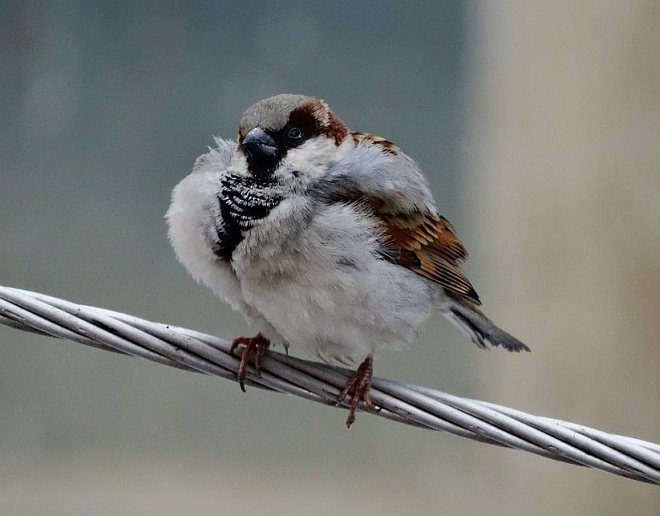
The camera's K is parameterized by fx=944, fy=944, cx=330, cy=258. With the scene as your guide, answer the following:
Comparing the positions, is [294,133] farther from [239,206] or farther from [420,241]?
[420,241]

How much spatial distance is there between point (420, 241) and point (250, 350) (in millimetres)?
403

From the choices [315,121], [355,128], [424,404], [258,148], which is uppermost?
[355,128]

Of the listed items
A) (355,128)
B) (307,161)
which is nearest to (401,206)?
(307,161)

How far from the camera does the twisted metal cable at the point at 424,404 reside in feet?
3.83

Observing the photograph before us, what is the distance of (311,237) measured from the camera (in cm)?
152

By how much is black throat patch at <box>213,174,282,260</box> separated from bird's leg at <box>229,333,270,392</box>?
14cm

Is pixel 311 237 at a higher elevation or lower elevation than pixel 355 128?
lower

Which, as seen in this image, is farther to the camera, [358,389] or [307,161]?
[307,161]

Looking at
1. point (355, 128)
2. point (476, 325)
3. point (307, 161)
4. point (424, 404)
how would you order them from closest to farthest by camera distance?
point (424, 404)
point (307, 161)
point (476, 325)
point (355, 128)

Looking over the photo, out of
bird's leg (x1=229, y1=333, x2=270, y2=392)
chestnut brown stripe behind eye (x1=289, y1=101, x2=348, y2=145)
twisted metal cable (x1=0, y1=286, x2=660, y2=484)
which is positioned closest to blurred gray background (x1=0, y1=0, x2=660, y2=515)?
chestnut brown stripe behind eye (x1=289, y1=101, x2=348, y2=145)

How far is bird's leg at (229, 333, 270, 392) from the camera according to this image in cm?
140

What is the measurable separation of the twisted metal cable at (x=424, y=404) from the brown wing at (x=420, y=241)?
0.38m

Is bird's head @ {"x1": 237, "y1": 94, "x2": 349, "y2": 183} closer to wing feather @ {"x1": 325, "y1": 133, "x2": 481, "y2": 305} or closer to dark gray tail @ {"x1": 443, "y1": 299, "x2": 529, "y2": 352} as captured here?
wing feather @ {"x1": 325, "y1": 133, "x2": 481, "y2": 305}

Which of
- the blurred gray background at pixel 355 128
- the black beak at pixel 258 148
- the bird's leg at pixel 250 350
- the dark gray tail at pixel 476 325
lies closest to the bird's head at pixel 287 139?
the black beak at pixel 258 148
